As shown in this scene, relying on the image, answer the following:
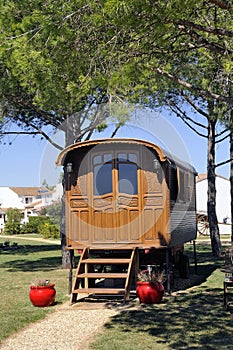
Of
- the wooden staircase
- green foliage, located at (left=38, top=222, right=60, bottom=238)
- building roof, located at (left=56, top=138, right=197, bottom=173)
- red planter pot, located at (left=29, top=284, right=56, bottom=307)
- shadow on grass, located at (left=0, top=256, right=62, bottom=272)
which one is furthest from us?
green foliage, located at (left=38, top=222, right=60, bottom=238)

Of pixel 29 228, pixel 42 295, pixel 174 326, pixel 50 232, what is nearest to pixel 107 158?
pixel 42 295

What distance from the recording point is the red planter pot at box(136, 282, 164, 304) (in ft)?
36.0

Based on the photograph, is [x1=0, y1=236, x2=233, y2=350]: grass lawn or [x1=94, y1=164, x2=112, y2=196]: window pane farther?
[x1=94, y1=164, x2=112, y2=196]: window pane

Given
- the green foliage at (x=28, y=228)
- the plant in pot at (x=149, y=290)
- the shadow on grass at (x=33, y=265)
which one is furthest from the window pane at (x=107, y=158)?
the green foliage at (x=28, y=228)

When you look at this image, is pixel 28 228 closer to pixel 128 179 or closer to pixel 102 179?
pixel 102 179

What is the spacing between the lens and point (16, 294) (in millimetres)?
12945

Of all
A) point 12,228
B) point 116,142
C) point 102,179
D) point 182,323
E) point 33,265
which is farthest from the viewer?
point 12,228

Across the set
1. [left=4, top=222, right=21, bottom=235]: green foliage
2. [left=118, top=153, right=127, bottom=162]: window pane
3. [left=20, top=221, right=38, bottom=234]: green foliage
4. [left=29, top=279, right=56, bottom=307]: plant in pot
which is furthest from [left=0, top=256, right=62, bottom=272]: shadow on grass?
[left=20, top=221, right=38, bottom=234]: green foliage

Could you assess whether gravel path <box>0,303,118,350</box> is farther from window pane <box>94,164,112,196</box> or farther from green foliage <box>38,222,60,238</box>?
green foliage <box>38,222,60,238</box>

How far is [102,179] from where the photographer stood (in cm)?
1284

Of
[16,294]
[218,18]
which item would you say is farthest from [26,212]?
[218,18]

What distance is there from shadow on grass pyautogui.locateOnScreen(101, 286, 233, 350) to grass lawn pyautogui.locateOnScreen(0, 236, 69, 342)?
1676mm

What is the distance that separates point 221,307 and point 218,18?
562 centimetres

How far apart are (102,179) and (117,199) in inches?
24.6
